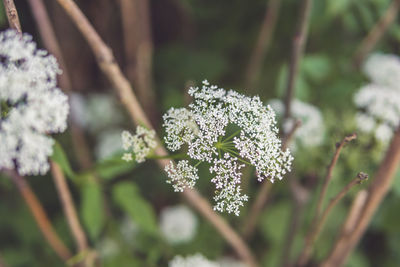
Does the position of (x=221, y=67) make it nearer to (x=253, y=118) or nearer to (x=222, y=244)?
(x=222, y=244)

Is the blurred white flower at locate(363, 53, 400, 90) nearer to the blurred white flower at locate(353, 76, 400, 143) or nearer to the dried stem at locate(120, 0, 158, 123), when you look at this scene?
the blurred white flower at locate(353, 76, 400, 143)

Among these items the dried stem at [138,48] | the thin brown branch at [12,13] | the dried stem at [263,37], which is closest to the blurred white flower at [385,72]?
the dried stem at [263,37]

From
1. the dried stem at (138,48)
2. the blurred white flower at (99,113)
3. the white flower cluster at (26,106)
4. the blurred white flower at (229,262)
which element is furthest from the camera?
the blurred white flower at (99,113)

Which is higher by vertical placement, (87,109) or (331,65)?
(87,109)

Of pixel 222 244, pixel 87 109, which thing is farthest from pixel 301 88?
pixel 87 109

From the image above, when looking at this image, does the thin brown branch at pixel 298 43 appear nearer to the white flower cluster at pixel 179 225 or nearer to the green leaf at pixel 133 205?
the green leaf at pixel 133 205

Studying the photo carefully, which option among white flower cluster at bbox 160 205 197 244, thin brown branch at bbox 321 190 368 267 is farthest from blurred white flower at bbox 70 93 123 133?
thin brown branch at bbox 321 190 368 267
